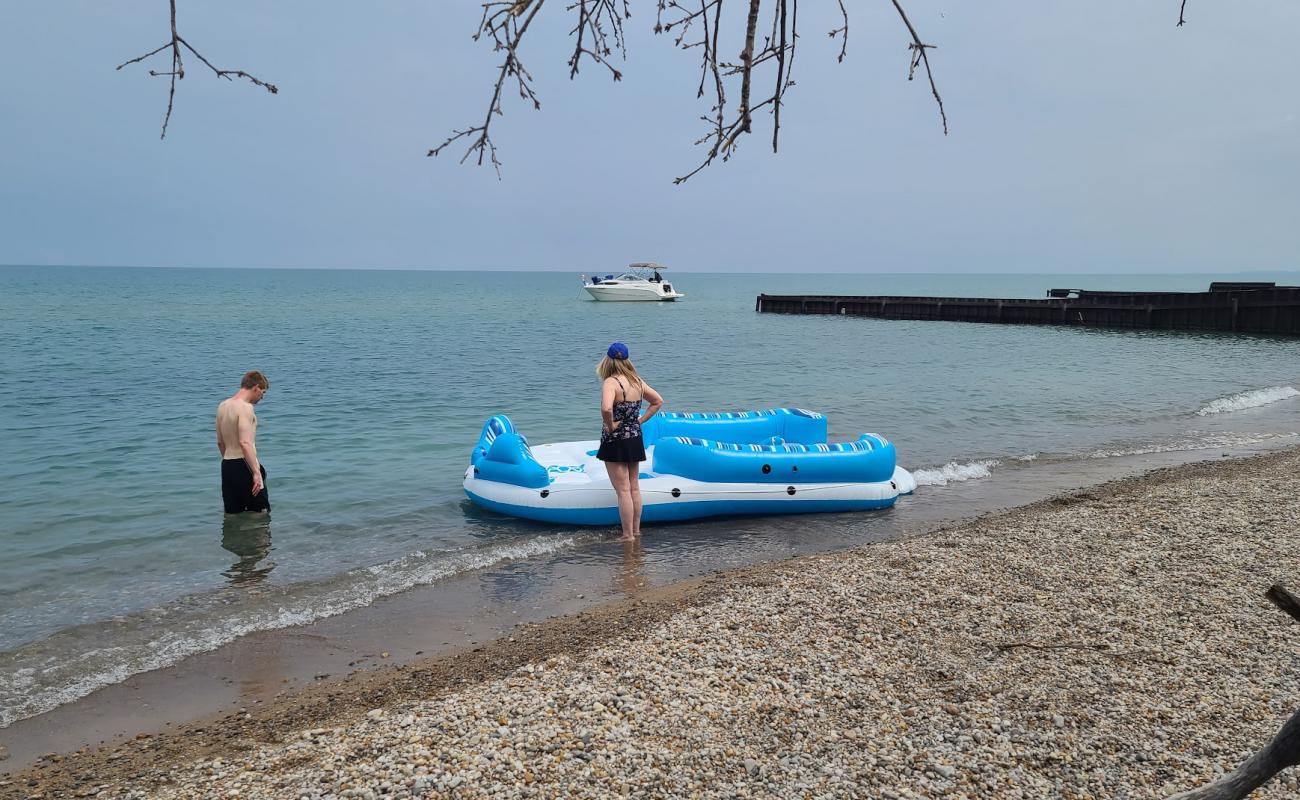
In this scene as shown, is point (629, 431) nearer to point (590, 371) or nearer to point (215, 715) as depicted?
point (215, 715)

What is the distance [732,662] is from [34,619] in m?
5.57

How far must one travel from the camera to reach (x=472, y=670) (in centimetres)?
549

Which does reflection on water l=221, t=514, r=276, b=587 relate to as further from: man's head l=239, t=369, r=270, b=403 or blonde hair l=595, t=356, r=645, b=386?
blonde hair l=595, t=356, r=645, b=386

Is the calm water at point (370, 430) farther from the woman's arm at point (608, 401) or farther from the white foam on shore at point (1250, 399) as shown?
the woman's arm at point (608, 401)

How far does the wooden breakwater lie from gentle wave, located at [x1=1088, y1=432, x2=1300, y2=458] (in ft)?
85.7

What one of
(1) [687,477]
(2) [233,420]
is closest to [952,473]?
(1) [687,477]

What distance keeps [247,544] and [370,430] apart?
669cm

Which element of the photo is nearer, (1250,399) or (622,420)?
(622,420)

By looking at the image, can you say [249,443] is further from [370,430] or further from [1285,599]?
[1285,599]

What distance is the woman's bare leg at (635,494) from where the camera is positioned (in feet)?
27.9

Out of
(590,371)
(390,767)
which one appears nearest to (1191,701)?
(390,767)

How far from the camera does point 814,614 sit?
5777mm

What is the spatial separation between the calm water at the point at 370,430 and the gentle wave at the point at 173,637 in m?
0.02

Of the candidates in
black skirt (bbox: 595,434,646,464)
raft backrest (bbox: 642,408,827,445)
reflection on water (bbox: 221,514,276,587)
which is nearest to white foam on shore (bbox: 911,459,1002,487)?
raft backrest (bbox: 642,408,827,445)
